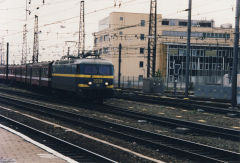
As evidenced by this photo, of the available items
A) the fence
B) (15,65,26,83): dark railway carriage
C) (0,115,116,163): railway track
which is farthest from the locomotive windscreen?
the fence

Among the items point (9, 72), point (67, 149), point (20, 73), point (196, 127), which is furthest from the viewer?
point (9, 72)

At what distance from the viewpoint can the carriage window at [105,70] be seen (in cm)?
2249

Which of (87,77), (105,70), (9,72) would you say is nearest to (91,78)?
(87,77)

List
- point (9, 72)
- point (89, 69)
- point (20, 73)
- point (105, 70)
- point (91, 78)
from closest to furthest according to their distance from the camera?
point (91, 78) → point (89, 69) → point (105, 70) → point (20, 73) → point (9, 72)

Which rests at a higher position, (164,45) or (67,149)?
(164,45)

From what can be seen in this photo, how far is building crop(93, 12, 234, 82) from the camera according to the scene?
74.8m

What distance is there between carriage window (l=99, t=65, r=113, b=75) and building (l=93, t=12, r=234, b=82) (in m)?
47.5

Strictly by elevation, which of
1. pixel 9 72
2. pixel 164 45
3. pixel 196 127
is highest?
pixel 164 45

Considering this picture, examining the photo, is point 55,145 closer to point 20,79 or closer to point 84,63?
point 84,63

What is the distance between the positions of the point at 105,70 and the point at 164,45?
54.0m

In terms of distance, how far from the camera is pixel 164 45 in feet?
247

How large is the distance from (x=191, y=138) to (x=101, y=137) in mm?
3009

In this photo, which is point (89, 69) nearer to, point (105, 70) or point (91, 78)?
point (91, 78)

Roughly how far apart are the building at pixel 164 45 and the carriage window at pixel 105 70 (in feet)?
156
